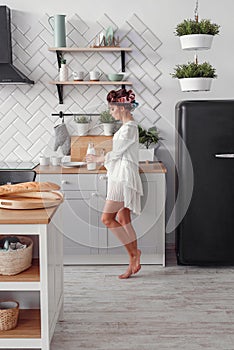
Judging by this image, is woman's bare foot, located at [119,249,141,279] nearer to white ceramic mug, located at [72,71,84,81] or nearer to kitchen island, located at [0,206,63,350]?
kitchen island, located at [0,206,63,350]

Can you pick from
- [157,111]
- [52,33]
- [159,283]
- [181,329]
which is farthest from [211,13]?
[181,329]

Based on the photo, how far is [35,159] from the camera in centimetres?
508

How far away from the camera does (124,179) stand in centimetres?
418

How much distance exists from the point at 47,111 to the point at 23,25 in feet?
2.41

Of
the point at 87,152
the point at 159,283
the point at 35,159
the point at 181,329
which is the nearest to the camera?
the point at 181,329

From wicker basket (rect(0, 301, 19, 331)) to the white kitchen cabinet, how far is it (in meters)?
1.62

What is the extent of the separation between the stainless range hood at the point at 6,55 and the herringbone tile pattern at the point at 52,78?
14 cm

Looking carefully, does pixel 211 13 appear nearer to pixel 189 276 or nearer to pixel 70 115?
pixel 70 115

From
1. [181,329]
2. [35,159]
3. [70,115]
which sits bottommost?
[181,329]

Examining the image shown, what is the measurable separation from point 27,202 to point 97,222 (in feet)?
5.57

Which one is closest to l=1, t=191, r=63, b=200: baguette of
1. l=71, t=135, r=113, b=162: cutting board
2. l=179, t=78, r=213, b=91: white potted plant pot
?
l=179, t=78, r=213, b=91: white potted plant pot

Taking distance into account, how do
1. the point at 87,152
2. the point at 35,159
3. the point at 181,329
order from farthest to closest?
the point at 35,159 → the point at 87,152 → the point at 181,329

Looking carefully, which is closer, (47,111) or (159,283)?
(159,283)

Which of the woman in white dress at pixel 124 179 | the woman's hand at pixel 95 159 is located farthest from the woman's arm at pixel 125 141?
the woman's hand at pixel 95 159
